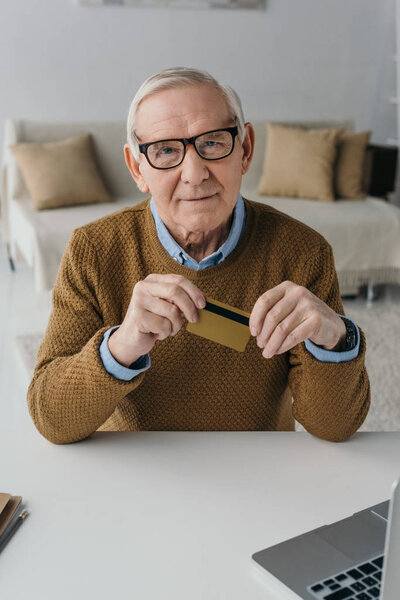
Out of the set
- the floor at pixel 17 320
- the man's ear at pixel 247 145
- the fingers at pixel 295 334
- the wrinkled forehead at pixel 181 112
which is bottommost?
the floor at pixel 17 320

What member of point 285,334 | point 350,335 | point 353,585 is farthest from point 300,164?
point 353,585

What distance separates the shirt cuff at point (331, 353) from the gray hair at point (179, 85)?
0.38 m

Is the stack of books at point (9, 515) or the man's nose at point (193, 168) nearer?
the stack of books at point (9, 515)

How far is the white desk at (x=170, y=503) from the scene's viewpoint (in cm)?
83

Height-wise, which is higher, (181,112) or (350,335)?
(181,112)

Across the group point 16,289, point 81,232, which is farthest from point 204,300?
point 16,289

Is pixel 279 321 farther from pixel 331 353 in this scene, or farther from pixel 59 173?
pixel 59 173

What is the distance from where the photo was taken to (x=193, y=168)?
→ 117cm

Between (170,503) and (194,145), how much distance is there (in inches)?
22.2

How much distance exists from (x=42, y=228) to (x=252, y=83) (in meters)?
2.01

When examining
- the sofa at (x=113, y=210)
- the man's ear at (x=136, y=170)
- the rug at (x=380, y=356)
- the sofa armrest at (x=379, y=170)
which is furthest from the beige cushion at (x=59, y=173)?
the man's ear at (x=136, y=170)

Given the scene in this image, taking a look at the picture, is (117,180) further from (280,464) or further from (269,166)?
(280,464)

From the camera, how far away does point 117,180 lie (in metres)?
4.20

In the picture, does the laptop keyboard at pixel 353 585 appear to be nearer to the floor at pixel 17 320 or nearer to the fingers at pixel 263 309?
the fingers at pixel 263 309
